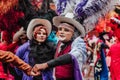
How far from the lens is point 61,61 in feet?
25.3

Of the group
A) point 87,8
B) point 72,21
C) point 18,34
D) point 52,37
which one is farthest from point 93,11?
point 18,34

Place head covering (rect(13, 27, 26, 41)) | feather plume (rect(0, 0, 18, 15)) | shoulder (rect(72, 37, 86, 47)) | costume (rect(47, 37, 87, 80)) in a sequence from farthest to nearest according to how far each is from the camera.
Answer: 1. head covering (rect(13, 27, 26, 41))
2. feather plume (rect(0, 0, 18, 15))
3. shoulder (rect(72, 37, 86, 47))
4. costume (rect(47, 37, 87, 80))

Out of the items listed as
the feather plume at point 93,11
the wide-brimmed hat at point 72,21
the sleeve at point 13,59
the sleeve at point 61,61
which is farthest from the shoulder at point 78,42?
the sleeve at point 13,59

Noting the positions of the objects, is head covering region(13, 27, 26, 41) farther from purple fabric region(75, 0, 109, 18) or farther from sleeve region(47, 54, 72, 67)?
sleeve region(47, 54, 72, 67)

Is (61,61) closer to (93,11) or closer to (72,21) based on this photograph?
(72,21)

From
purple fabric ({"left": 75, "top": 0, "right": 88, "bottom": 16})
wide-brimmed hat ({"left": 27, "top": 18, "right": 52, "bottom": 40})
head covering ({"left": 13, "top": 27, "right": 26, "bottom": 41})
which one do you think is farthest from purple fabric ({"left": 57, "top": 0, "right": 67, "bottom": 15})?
head covering ({"left": 13, "top": 27, "right": 26, "bottom": 41})

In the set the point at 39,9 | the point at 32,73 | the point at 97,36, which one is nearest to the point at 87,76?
the point at 97,36

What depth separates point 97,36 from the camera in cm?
1369

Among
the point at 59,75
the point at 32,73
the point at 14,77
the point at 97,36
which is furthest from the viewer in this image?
the point at 97,36

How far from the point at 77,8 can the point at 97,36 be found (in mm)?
4853

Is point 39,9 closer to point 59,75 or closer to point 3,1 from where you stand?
point 3,1

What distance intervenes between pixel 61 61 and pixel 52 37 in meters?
1.99

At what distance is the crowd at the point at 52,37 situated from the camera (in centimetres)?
821

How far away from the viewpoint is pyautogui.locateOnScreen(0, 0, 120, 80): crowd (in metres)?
8.21
